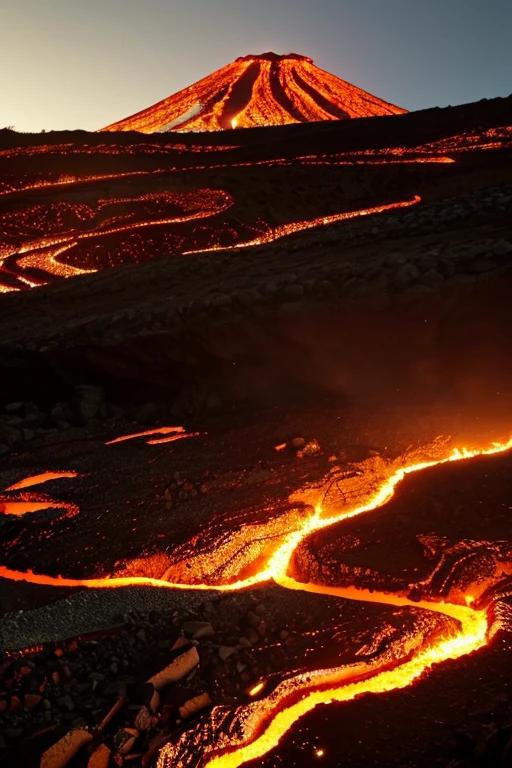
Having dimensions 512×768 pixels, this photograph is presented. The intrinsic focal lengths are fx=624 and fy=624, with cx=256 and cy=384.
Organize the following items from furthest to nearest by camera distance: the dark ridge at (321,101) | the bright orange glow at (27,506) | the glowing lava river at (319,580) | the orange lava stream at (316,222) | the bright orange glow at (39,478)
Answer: the dark ridge at (321,101) < the orange lava stream at (316,222) < the bright orange glow at (39,478) < the bright orange glow at (27,506) < the glowing lava river at (319,580)

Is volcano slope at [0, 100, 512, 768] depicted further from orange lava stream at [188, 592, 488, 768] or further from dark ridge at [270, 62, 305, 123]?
dark ridge at [270, 62, 305, 123]

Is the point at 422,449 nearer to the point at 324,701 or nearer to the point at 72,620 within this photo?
the point at 324,701

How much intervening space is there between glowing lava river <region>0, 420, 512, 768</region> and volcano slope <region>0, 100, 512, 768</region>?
2 centimetres

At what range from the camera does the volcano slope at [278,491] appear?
366cm

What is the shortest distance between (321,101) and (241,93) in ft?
15.5

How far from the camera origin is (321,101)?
35.7 metres

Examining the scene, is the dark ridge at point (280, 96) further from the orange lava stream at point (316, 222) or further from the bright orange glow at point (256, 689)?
the bright orange glow at point (256, 689)

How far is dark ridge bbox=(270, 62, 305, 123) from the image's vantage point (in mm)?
33188

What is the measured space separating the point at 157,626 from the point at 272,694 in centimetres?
98

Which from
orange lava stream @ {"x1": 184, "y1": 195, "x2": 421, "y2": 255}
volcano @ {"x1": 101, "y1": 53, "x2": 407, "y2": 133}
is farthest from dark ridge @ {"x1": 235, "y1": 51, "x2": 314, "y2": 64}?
orange lava stream @ {"x1": 184, "y1": 195, "x2": 421, "y2": 255}

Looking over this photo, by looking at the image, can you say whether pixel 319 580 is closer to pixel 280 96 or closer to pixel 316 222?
pixel 316 222

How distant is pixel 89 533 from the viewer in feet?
18.7

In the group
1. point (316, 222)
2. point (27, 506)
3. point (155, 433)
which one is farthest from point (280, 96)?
point (27, 506)

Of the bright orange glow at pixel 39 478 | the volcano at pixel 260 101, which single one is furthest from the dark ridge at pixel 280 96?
the bright orange glow at pixel 39 478
